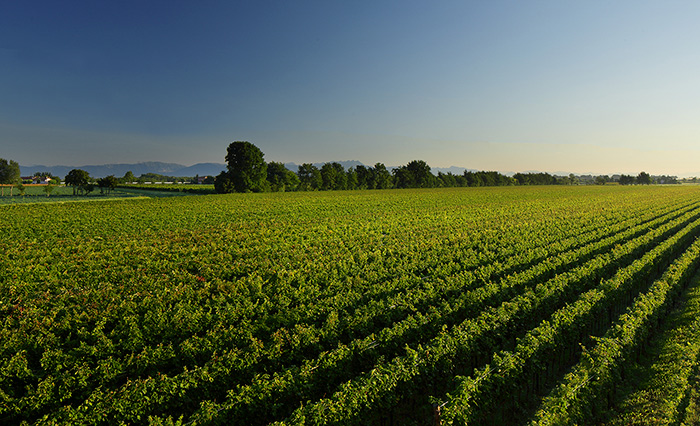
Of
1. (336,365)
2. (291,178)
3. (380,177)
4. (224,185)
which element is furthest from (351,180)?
(336,365)

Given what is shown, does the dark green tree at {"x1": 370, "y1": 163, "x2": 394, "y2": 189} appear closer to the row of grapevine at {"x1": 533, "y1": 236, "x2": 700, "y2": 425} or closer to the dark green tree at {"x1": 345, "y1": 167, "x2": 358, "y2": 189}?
the dark green tree at {"x1": 345, "y1": 167, "x2": 358, "y2": 189}

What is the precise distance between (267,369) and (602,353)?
7.58 meters

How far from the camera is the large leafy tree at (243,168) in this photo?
76.9 metres

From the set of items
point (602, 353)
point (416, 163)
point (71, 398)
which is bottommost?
point (71, 398)

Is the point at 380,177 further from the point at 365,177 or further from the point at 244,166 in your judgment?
the point at 244,166

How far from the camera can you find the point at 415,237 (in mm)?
22625

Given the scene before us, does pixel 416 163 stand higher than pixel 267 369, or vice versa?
pixel 416 163

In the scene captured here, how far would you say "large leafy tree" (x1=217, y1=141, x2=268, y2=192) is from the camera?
7688cm

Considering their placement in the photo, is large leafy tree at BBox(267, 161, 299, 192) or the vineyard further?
large leafy tree at BBox(267, 161, 299, 192)

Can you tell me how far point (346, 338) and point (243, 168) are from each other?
7459 cm

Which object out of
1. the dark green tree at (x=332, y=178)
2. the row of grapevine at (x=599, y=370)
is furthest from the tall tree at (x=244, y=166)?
the row of grapevine at (x=599, y=370)

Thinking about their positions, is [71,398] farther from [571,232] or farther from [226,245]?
[571,232]

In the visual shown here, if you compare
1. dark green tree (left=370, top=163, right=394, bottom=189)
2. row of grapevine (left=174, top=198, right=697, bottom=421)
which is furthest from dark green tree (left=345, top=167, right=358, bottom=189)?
row of grapevine (left=174, top=198, right=697, bottom=421)

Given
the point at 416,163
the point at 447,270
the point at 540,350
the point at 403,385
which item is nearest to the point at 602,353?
the point at 540,350
